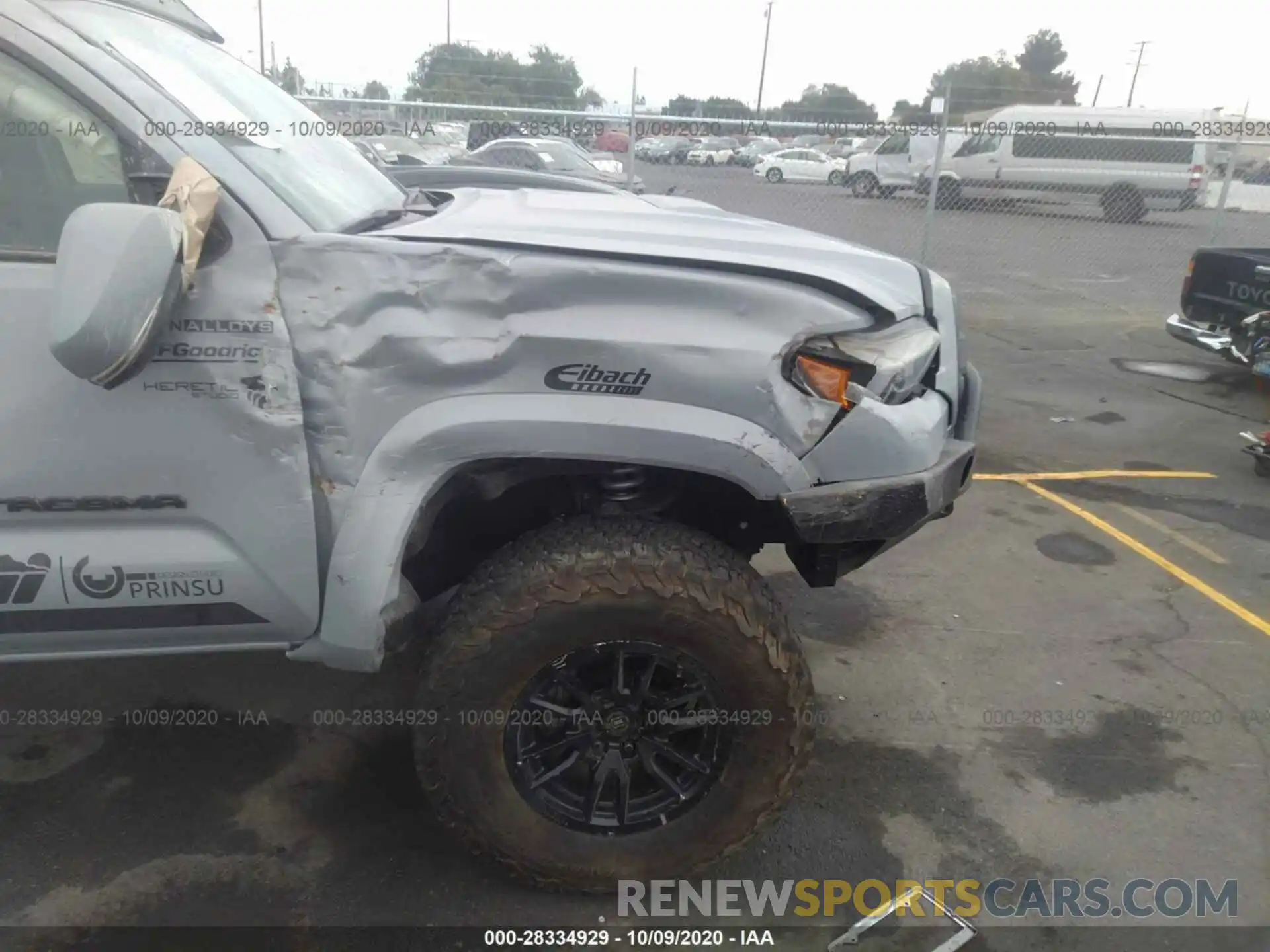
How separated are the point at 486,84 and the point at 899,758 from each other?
43.3 ft

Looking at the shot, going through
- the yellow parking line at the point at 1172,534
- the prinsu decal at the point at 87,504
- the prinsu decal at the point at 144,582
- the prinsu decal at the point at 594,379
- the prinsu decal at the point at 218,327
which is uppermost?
the prinsu decal at the point at 218,327

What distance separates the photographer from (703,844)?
2.38m

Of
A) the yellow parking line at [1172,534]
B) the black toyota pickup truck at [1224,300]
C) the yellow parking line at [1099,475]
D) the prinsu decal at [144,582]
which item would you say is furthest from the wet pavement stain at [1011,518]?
the prinsu decal at [144,582]

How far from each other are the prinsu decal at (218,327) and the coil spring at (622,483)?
850mm

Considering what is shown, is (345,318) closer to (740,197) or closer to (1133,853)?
(1133,853)

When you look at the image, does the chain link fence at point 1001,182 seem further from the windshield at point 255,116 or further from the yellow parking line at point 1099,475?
the windshield at point 255,116

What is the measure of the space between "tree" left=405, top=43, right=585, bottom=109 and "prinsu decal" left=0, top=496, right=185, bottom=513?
11.4 meters

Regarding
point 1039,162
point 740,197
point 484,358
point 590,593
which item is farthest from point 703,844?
point 1039,162

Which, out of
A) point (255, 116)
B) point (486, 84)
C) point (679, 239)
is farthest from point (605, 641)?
point (486, 84)

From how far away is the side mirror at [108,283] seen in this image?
1745 millimetres

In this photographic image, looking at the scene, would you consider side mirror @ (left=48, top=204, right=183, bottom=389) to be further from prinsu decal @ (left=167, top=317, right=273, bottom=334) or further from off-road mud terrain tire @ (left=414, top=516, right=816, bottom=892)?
off-road mud terrain tire @ (left=414, top=516, right=816, bottom=892)

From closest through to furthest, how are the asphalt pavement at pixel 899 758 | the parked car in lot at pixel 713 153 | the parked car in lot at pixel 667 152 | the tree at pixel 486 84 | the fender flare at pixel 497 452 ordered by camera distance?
the fender flare at pixel 497 452, the asphalt pavement at pixel 899 758, the tree at pixel 486 84, the parked car in lot at pixel 667 152, the parked car in lot at pixel 713 153

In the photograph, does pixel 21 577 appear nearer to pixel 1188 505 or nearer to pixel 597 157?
pixel 1188 505

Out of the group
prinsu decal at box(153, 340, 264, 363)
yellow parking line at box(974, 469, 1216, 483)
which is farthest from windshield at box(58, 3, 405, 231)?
yellow parking line at box(974, 469, 1216, 483)
